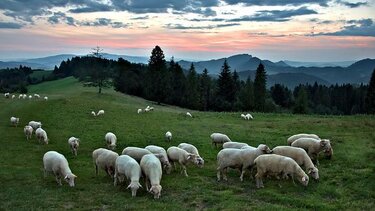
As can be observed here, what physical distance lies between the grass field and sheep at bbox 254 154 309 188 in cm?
51

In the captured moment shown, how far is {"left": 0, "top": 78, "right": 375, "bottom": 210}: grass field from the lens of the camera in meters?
15.3

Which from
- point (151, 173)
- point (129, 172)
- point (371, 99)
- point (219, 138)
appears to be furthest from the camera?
point (371, 99)

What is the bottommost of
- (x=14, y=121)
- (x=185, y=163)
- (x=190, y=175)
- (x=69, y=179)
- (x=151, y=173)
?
(x=190, y=175)

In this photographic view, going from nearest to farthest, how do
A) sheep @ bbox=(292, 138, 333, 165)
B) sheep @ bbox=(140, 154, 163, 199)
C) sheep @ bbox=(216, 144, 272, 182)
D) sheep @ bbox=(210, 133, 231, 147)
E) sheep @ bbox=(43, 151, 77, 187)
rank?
sheep @ bbox=(140, 154, 163, 199) < sheep @ bbox=(43, 151, 77, 187) < sheep @ bbox=(216, 144, 272, 182) < sheep @ bbox=(292, 138, 333, 165) < sheep @ bbox=(210, 133, 231, 147)

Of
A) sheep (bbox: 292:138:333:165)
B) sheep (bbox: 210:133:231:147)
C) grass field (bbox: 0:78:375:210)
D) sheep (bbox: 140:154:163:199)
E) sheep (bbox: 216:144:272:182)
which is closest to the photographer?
grass field (bbox: 0:78:375:210)

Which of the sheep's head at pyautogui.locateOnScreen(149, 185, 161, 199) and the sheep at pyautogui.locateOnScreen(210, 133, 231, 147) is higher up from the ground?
the sheep at pyautogui.locateOnScreen(210, 133, 231, 147)

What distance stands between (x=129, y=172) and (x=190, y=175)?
398 cm

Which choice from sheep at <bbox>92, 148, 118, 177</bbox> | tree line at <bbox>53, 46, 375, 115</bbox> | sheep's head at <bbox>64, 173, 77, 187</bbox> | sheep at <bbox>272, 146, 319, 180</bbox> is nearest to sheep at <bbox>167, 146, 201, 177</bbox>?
sheep at <bbox>92, 148, 118, 177</bbox>

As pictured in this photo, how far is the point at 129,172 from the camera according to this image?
1731 centimetres

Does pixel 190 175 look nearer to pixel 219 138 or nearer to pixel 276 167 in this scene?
pixel 276 167

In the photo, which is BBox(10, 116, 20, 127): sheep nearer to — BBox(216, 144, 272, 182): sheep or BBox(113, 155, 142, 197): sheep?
BBox(113, 155, 142, 197): sheep

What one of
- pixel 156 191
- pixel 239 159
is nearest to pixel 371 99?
pixel 239 159

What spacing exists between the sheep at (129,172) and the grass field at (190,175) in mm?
496

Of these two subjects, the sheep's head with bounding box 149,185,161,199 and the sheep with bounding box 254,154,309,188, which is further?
the sheep with bounding box 254,154,309,188
